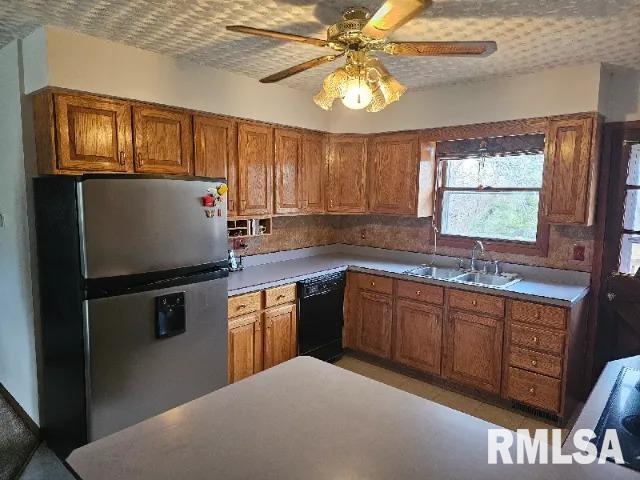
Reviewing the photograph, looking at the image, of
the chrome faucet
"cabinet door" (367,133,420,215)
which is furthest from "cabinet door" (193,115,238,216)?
the chrome faucet

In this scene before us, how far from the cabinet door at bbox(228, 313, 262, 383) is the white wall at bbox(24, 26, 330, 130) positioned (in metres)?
1.56

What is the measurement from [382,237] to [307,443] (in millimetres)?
3392

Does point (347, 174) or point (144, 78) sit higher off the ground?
point (144, 78)

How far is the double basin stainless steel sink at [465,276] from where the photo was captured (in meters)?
3.35

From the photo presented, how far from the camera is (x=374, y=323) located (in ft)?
12.1

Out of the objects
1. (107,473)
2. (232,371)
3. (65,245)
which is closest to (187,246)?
(65,245)

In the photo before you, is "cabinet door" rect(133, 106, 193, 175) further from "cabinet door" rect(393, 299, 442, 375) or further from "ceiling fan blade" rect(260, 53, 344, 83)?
"cabinet door" rect(393, 299, 442, 375)

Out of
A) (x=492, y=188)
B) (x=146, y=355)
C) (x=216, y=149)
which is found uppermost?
(x=216, y=149)

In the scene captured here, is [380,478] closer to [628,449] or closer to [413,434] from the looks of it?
[413,434]

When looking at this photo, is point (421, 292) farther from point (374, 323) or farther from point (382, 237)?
point (382, 237)

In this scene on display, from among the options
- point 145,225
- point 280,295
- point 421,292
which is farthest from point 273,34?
point 421,292

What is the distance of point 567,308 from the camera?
8.94ft

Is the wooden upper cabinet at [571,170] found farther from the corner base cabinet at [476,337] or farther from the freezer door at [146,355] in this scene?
the freezer door at [146,355]

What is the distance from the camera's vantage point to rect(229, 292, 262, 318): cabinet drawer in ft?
9.44
